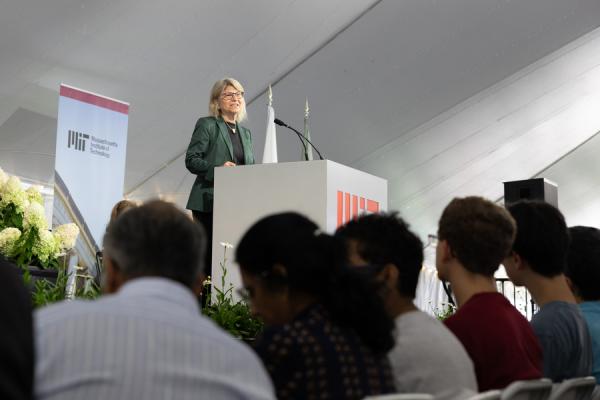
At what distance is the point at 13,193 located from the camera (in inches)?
97.3

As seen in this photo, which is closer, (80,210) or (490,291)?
(490,291)

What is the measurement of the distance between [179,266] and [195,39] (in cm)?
758

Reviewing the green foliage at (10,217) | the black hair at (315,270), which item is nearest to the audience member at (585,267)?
the black hair at (315,270)

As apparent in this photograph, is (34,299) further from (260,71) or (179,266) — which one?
(260,71)

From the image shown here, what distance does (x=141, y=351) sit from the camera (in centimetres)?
99

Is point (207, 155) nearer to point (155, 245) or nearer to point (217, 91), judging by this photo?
point (217, 91)

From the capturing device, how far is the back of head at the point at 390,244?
6.21 ft

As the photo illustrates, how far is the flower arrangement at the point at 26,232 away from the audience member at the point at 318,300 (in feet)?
3.83

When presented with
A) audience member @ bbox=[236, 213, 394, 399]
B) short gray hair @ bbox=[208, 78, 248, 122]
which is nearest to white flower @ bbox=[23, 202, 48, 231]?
audience member @ bbox=[236, 213, 394, 399]

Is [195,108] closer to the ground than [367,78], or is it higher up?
closer to the ground

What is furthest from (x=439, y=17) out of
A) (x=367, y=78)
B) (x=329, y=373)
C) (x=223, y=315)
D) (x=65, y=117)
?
(x=329, y=373)

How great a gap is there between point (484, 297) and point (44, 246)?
1313mm

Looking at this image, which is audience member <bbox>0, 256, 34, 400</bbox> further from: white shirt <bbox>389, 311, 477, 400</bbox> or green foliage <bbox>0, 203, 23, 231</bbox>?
green foliage <bbox>0, 203, 23, 231</bbox>

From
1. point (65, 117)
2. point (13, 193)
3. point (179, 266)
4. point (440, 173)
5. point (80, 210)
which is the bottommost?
point (179, 266)
